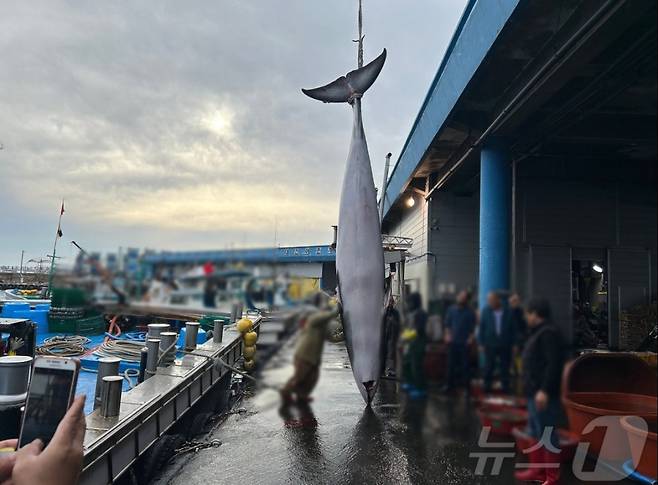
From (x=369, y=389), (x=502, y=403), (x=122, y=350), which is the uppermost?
(x=502, y=403)

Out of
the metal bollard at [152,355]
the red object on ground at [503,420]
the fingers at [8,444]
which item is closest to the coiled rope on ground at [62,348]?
the metal bollard at [152,355]

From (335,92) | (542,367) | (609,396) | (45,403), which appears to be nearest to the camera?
(542,367)

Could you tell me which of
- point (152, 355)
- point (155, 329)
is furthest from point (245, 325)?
point (155, 329)

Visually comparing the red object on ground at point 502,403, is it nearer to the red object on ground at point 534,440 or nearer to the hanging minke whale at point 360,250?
the red object on ground at point 534,440

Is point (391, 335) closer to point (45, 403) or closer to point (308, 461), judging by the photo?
point (45, 403)

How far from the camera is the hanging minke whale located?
122cm

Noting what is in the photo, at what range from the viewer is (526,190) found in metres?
0.92

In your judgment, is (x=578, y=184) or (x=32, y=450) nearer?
(x=578, y=184)

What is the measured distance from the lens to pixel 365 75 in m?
1.80

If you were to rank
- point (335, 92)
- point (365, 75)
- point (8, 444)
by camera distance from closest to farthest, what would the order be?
point (365, 75)
point (335, 92)
point (8, 444)

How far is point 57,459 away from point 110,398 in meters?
3.36

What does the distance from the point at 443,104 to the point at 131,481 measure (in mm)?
5465

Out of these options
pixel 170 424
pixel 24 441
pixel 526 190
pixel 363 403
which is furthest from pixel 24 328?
pixel 526 190

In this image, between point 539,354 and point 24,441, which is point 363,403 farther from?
point 24,441
